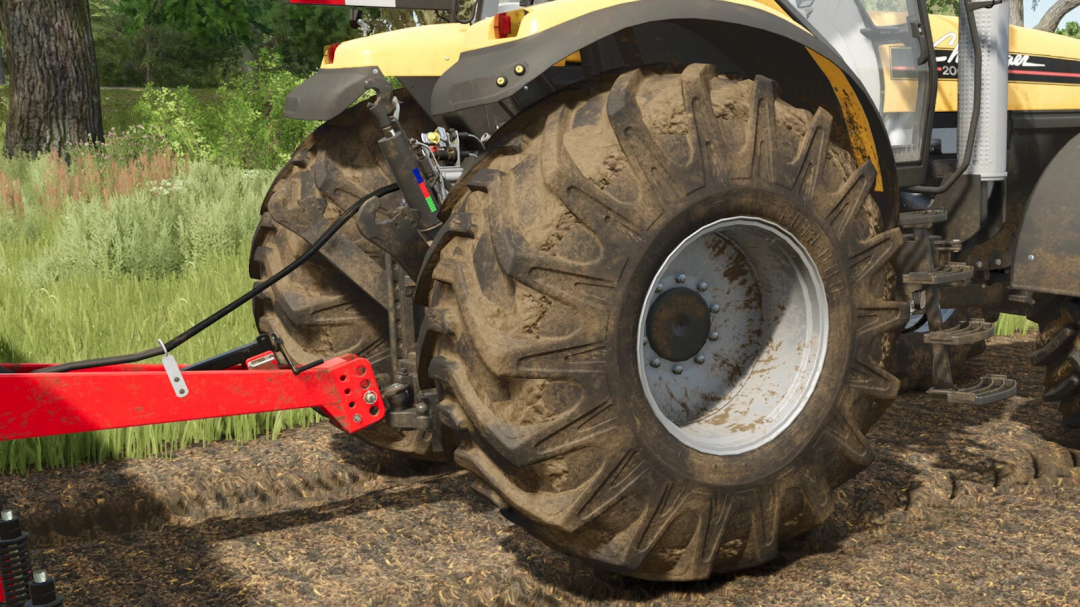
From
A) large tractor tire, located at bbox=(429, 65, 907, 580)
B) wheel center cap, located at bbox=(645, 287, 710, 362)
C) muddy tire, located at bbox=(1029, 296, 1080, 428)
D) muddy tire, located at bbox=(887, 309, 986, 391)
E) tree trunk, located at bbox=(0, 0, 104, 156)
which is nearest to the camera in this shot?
large tractor tire, located at bbox=(429, 65, 907, 580)

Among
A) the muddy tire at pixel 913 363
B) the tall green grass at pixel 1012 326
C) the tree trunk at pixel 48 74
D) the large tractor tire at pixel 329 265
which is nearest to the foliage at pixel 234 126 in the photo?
the tree trunk at pixel 48 74

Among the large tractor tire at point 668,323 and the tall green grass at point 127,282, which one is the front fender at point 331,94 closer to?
the large tractor tire at point 668,323

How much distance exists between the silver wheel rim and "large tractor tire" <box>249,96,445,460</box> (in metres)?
1.11

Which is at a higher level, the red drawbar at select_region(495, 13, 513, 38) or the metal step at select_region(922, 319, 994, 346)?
the red drawbar at select_region(495, 13, 513, 38)

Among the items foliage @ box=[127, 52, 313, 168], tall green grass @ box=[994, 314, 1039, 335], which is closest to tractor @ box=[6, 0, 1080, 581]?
tall green grass @ box=[994, 314, 1039, 335]

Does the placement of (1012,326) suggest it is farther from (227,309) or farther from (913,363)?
(227,309)

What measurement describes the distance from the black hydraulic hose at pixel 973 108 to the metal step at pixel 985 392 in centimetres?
67

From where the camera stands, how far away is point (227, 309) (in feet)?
9.40

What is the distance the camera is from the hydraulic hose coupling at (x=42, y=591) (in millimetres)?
2068

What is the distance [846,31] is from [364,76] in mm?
1673

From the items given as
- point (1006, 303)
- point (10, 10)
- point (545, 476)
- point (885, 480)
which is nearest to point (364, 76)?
point (545, 476)

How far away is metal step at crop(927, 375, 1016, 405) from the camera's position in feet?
9.76

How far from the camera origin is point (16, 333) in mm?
4500

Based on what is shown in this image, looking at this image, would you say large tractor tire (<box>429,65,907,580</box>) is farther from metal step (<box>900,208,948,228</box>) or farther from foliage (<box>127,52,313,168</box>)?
foliage (<box>127,52,313,168</box>)
